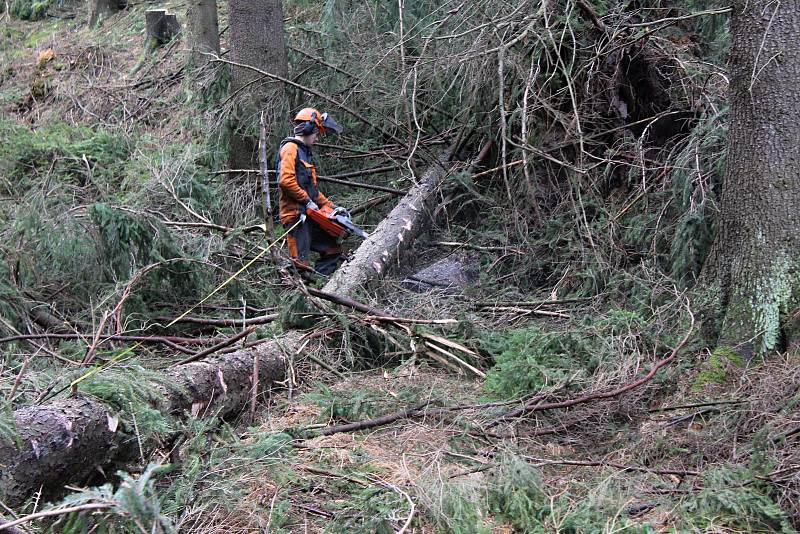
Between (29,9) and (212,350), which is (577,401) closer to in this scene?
(212,350)

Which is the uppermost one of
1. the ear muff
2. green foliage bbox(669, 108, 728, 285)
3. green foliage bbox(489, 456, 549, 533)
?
the ear muff

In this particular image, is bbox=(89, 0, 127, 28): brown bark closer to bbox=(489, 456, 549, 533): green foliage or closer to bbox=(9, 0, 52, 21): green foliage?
bbox=(9, 0, 52, 21): green foliage

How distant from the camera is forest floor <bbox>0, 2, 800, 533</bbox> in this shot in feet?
10.2

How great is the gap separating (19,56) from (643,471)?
14.6 metres

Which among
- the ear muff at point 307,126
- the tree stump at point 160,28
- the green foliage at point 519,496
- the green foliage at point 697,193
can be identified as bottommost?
the green foliage at point 519,496

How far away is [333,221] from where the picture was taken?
705cm

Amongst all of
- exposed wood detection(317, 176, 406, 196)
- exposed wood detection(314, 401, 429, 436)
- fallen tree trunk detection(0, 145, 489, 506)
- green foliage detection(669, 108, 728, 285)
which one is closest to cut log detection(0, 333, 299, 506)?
fallen tree trunk detection(0, 145, 489, 506)

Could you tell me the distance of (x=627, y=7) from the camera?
696 centimetres

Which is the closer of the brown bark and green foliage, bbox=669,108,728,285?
green foliage, bbox=669,108,728,285

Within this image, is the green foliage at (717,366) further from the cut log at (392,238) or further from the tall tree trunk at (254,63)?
the tall tree trunk at (254,63)

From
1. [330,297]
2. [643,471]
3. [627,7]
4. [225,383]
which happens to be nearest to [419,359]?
[330,297]

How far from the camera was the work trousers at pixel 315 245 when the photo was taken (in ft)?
23.3

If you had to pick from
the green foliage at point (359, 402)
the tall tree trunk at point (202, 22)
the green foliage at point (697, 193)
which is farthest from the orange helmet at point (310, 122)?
the tall tree trunk at point (202, 22)

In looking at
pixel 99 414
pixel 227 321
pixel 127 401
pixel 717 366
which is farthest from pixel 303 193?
pixel 717 366
